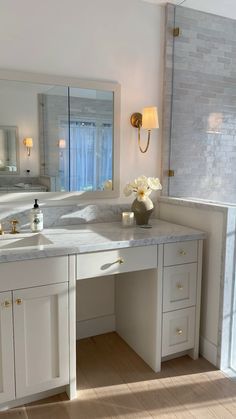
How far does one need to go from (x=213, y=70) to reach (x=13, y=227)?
80.9 inches

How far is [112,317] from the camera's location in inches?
97.9

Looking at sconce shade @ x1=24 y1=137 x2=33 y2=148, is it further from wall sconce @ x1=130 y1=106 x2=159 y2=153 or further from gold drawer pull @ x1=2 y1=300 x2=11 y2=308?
gold drawer pull @ x1=2 y1=300 x2=11 y2=308

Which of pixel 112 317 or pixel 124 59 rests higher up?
pixel 124 59

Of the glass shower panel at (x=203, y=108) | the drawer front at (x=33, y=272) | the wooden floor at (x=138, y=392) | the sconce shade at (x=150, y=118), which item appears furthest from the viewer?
the glass shower panel at (x=203, y=108)

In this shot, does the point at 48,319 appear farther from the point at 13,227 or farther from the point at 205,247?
the point at 205,247

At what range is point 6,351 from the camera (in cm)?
155

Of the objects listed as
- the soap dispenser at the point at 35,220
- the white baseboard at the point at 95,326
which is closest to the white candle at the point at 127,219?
the soap dispenser at the point at 35,220

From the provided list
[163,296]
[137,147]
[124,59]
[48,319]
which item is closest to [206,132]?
[137,147]

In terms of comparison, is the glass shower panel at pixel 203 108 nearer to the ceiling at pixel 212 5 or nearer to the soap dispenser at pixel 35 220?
the ceiling at pixel 212 5

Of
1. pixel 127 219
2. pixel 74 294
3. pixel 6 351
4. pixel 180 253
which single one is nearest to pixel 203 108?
pixel 127 219

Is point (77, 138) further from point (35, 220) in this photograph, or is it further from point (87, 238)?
point (87, 238)

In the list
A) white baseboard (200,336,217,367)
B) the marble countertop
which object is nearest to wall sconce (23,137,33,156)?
the marble countertop

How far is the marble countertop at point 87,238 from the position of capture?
155 cm

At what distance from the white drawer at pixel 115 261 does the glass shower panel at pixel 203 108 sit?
2.77 feet
